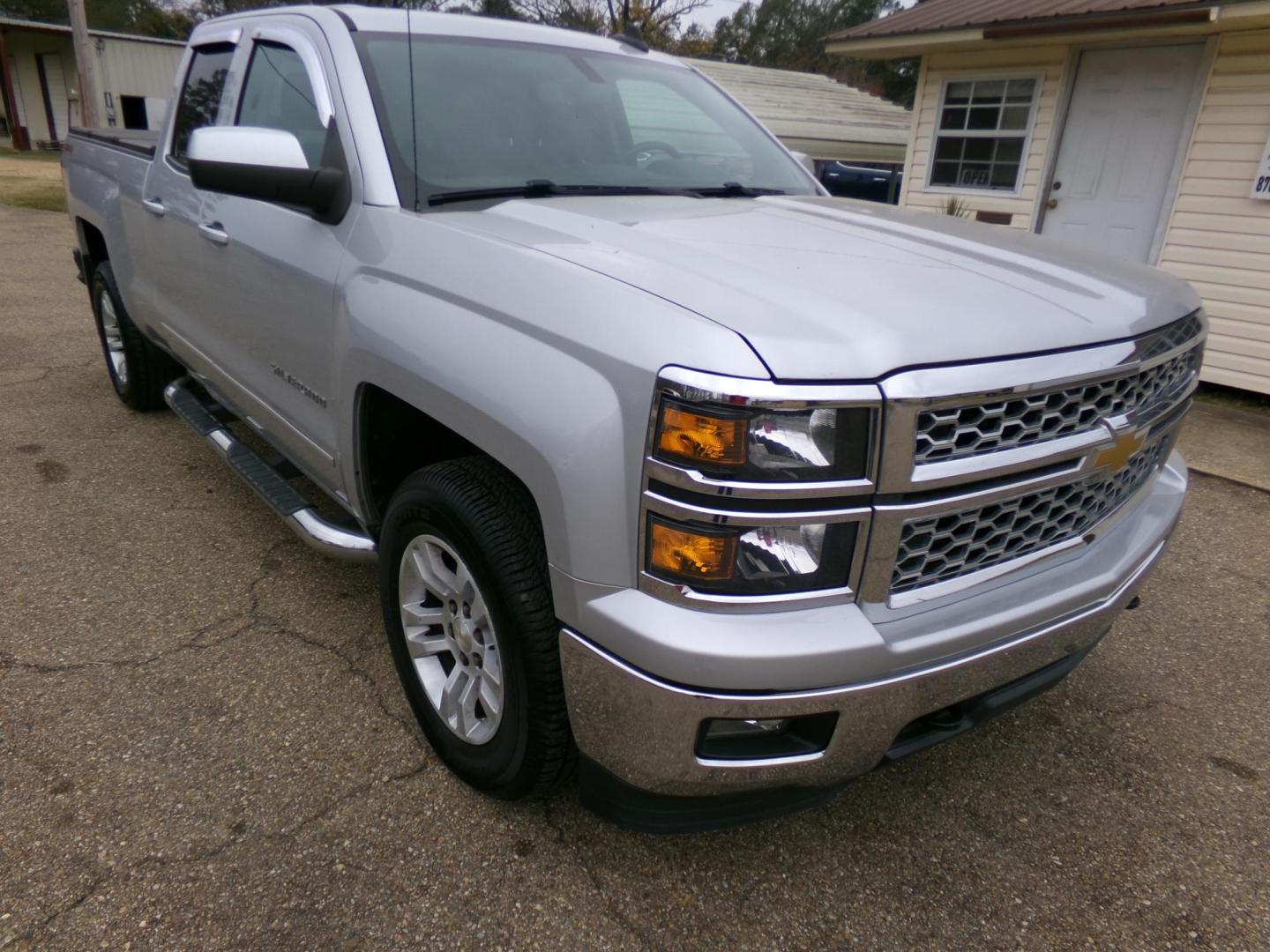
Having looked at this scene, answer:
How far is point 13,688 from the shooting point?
2.55 meters

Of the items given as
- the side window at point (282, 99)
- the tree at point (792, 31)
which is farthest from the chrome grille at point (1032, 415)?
the tree at point (792, 31)

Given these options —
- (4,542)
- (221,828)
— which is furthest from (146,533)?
(221,828)

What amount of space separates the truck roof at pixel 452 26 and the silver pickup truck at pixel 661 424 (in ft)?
0.06

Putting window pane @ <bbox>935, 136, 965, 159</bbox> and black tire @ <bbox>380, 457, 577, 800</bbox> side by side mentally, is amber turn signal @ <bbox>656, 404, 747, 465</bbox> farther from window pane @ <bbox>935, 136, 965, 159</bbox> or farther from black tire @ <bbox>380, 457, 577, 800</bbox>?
window pane @ <bbox>935, 136, 965, 159</bbox>

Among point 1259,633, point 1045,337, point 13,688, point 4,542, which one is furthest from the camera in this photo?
point 4,542

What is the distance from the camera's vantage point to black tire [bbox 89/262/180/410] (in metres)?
4.58

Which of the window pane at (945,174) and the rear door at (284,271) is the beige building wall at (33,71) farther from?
the rear door at (284,271)

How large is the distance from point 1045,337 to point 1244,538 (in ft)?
10.1

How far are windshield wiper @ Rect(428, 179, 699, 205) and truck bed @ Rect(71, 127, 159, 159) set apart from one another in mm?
2300

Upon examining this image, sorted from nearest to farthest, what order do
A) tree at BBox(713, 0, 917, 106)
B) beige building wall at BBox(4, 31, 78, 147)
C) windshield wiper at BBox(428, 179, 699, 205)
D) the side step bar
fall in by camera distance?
windshield wiper at BBox(428, 179, 699, 205)
the side step bar
beige building wall at BBox(4, 31, 78, 147)
tree at BBox(713, 0, 917, 106)

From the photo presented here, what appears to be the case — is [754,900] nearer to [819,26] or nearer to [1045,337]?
A: [1045,337]

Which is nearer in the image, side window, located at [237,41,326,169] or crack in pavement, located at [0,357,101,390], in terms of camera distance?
side window, located at [237,41,326,169]

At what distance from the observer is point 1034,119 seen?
8.21 m

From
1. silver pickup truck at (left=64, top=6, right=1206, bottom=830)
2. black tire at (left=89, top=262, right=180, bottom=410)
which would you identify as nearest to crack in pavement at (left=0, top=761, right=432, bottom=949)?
silver pickup truck at (left=64, top=6, right=1206, bottom=830)
